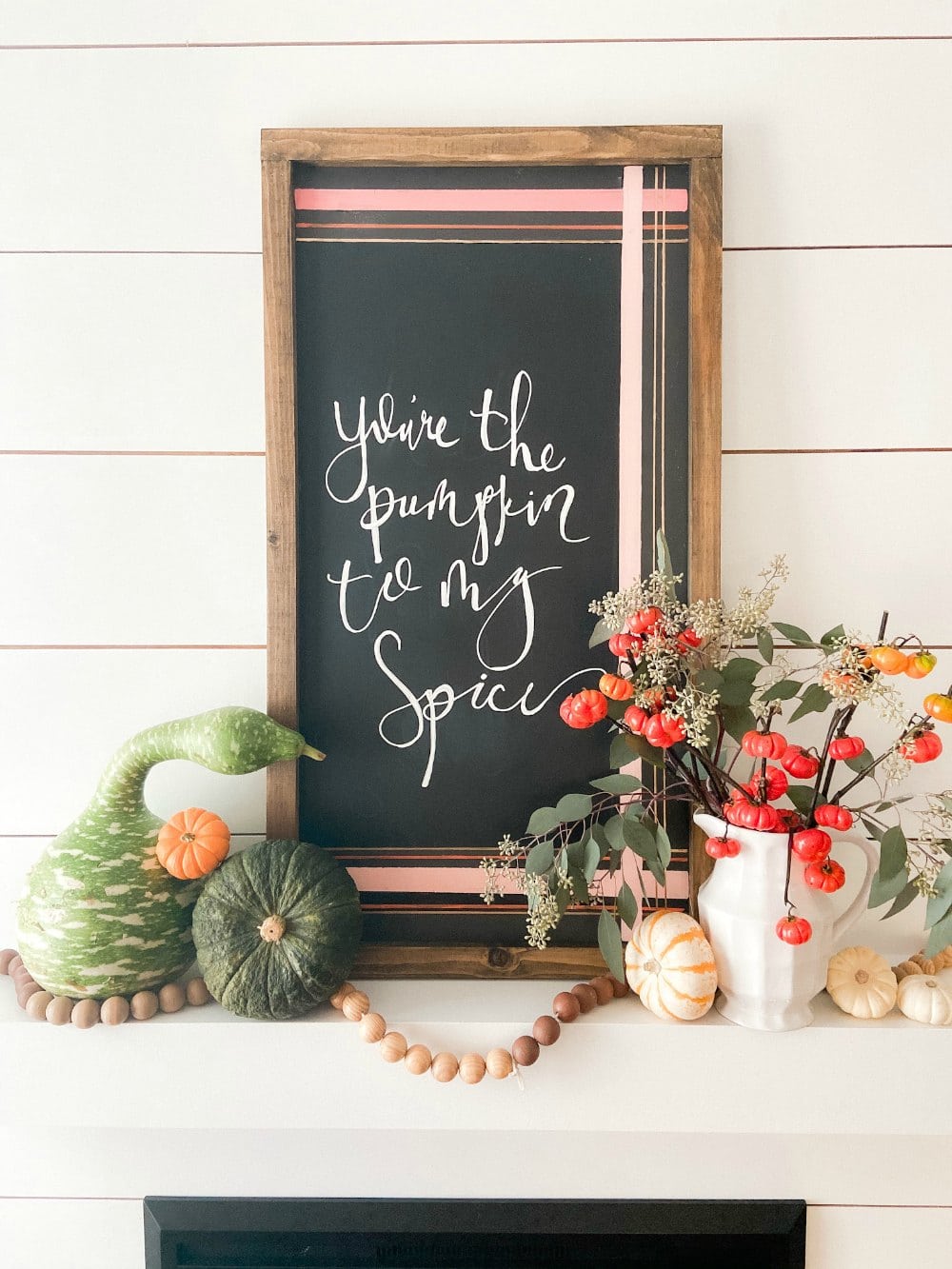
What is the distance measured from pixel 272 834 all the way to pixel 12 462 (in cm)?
50

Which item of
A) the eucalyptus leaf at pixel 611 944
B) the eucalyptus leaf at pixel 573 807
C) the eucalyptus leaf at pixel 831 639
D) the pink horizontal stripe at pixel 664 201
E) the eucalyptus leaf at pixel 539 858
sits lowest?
the eucalyptus leaf at pixel 611 944

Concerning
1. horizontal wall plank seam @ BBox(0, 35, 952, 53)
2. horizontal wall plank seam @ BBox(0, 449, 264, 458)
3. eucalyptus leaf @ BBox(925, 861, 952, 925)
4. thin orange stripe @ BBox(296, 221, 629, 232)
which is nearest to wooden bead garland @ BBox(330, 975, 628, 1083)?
eucalyptus leaf @ BBox(925, 861, 952, 925)

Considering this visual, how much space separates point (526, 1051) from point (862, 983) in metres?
0.33

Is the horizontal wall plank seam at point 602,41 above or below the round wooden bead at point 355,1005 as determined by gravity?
above

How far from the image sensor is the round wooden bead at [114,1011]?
2.52 ft

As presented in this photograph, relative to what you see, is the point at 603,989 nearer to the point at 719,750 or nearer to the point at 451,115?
the point at 719,750

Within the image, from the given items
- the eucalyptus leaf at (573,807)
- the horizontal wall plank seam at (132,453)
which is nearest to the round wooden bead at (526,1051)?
the eucalyptus leaf at (573,807)

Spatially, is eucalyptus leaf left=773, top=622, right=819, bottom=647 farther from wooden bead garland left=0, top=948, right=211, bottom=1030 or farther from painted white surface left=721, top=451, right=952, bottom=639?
wooden bead garland left=0, top=948, right=211, bottom=1030

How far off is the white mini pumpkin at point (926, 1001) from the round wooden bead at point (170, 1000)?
708 mm

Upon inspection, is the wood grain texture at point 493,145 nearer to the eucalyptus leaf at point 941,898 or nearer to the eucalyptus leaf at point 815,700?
the eucalyptus leaf at point 815,700

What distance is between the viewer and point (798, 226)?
0.86 meters

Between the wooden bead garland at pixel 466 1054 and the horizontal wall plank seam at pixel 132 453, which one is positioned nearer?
the wooden bead garland at pixel 466 1054

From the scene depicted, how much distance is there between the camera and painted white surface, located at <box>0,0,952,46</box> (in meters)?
0.84

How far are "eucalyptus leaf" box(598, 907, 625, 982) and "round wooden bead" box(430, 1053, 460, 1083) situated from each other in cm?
17
